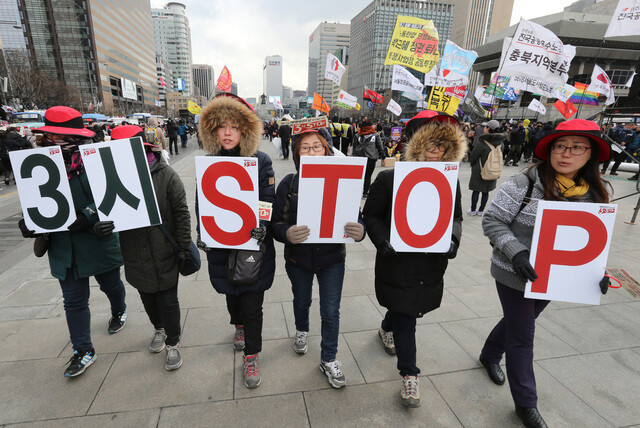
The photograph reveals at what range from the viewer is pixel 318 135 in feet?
7.72

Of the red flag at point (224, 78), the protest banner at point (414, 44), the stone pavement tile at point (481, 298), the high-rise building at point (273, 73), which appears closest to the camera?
the stone pavement tile at point (481, 298)

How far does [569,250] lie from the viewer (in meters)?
1.93

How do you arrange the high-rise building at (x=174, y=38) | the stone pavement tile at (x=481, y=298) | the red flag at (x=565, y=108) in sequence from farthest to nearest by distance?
the high-rise building at (x=174, y=38) < the red flag at (x=565, y=108) < the stone pavement tile at (x=481, y=298)

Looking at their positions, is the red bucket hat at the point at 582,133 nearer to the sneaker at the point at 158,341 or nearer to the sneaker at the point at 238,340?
the sneaker at the point at 238,340

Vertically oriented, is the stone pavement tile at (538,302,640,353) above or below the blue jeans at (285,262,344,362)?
below

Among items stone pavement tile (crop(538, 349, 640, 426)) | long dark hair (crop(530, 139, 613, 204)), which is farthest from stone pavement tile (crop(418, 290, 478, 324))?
long dark hair (crop(530, 139, 613, 204))

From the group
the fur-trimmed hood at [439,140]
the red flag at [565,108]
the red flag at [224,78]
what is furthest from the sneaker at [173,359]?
the red flag at [565,108]

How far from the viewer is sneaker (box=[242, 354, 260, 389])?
2.45 metres

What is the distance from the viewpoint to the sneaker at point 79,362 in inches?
98.9

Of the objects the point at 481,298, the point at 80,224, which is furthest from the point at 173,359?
the point at 481,298

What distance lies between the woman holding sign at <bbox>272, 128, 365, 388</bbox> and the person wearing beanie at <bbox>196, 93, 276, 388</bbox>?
0.43 feet

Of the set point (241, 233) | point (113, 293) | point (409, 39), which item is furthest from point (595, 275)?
point (409, 39)

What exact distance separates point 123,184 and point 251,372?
1.70 meters

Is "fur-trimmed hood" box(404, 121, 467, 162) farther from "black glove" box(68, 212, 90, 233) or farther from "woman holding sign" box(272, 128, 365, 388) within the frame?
"black glove" box(68, 212, 90, 233)
